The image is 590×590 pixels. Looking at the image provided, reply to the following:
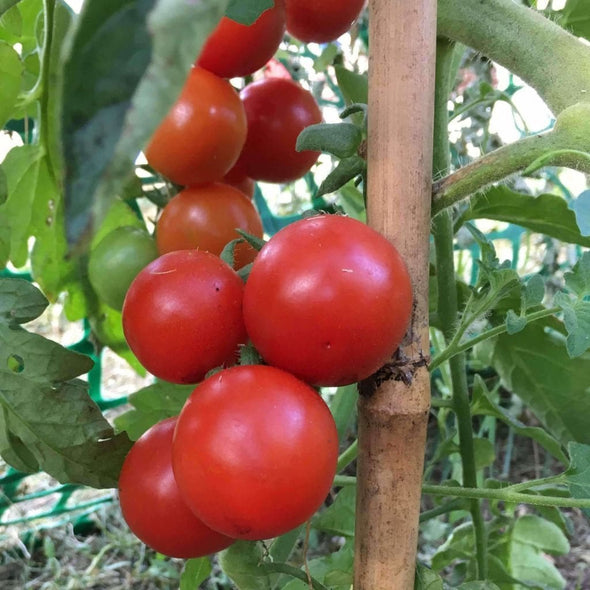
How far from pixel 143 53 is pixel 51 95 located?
0.52 meters

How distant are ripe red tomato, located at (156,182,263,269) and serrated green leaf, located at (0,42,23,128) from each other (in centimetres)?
16

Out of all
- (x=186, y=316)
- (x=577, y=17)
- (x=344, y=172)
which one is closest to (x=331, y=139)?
(x=344, y=172)

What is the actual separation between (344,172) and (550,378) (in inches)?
16.7

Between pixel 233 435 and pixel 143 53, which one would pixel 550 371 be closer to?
pixel 233 435

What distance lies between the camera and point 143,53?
7.1 inches

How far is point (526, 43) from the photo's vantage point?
467 millimetres

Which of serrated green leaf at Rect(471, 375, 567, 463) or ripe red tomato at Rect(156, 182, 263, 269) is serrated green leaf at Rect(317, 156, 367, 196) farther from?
serrated green leaf at Rect(471, 375, 567, 463)

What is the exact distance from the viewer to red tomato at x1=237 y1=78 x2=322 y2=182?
0.62 meters

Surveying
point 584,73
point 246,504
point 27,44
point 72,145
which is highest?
point 27,44

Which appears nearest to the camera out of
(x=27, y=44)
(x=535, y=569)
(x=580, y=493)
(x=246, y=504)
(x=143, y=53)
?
(x=143, y=53)

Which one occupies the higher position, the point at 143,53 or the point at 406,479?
the point at 143,53

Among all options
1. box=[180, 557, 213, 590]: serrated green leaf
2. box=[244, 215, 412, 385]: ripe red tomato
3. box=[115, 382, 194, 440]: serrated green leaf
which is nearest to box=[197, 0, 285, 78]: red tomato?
box=[244, 215, 412, 385]: ripe red tomato

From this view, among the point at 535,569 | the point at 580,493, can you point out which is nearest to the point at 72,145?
the point at 580,493

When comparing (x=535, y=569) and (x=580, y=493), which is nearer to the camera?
(x=580, y=493)
